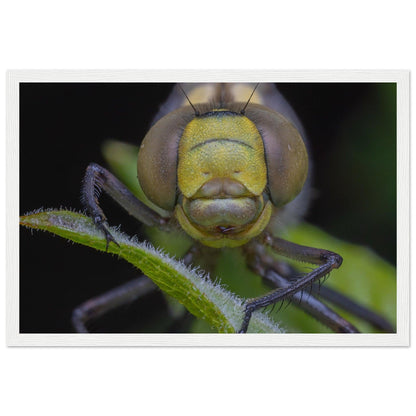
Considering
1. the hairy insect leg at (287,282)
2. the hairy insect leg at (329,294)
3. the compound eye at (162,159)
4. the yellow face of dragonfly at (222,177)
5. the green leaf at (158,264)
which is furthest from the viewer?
the hairy insect leg at (329,294)

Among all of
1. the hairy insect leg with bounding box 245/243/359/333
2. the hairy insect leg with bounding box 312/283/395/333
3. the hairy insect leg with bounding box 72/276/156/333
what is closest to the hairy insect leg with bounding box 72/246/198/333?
the hairy insect leg with bounding box 72/276/156/333

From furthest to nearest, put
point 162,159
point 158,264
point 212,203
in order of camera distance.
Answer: point 162,159
point 212,203
point 158,264

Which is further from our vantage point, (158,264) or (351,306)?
(351,306)

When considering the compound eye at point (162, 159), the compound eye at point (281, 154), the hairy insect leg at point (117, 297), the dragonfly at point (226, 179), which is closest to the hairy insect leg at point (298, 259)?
the dragonfly at point (226, 179)

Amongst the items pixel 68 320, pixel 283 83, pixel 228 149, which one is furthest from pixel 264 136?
pixel 68 320

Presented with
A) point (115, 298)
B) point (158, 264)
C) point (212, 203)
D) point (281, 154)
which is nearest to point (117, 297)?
point (115, 298)

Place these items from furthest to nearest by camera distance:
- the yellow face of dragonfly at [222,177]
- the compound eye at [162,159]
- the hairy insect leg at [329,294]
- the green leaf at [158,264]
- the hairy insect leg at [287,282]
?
the hairy insect leg at [329,294] → the hairy insect leg at [287,282] → the compound eye at [162,159] → the yellow face of dragonfly at [222,177] → the green leaf at [158,264]

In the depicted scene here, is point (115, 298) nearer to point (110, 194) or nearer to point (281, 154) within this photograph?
point (110, 194)

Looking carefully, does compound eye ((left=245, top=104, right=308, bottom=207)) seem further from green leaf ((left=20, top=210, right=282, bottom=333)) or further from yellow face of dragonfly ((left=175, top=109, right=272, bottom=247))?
green leaf ((left=20, top=210, right=282, bottom=333))

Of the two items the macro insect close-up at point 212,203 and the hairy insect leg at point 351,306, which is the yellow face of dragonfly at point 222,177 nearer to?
the macro insect close-up at point 212,203
